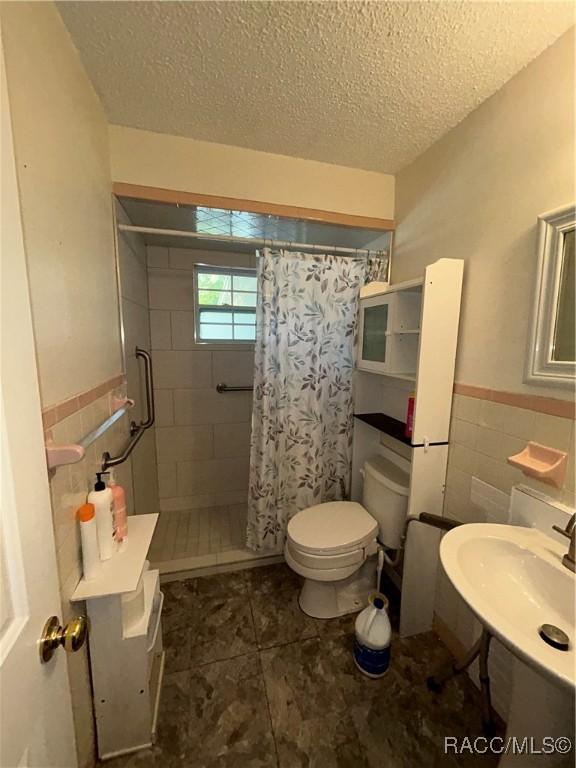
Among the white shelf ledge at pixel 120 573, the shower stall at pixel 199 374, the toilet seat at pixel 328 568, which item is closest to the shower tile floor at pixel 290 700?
the toilet seat at pixel 328 568

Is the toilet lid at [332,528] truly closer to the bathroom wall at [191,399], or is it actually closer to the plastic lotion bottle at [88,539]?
the plastic lotion bottle at [88,539]

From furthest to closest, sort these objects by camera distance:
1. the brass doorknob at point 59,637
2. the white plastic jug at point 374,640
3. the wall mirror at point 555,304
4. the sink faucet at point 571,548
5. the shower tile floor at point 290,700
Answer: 1. the white plastic jug at point 374,640
2. the shower tile floor at point 290,700
3. the wall mirror at point 555,304
4. the sink faucet at point 571,548
5. the brass doorknob at point 59,637

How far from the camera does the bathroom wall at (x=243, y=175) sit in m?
1.44

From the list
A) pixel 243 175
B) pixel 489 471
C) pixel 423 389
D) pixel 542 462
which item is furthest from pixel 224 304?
pixel 542 462

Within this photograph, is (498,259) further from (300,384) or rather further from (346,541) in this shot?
(346,541)

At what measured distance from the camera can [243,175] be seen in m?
1.56

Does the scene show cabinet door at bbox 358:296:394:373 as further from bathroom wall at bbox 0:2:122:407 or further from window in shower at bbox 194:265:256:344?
bathroom wall at bbox 0:2:122:407

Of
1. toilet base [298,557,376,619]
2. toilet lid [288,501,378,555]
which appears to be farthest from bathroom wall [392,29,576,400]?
toilet base [298,557,376,619]

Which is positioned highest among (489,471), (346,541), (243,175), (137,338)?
(243,175)

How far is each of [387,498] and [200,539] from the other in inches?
51.8

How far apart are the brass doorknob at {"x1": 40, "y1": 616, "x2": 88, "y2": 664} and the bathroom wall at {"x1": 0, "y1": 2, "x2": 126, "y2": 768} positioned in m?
0.35

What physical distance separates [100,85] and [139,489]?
188 cm

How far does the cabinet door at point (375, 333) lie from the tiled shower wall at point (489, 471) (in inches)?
16.1

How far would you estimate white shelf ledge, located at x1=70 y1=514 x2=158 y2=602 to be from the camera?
94 cm
